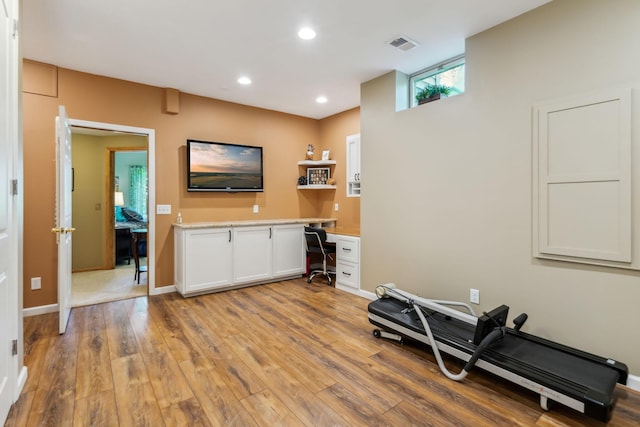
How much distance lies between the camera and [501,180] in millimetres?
2762

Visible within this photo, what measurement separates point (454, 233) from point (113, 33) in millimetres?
3664

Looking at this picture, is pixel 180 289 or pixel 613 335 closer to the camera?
pixel 613 335

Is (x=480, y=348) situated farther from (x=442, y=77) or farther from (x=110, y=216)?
(x=110, y=216)

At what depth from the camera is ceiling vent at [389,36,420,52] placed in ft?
9.86

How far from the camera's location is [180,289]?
416 centimetres

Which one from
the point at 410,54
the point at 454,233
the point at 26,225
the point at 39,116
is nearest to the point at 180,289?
the point at 26,225

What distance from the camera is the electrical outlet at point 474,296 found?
9.63 feet

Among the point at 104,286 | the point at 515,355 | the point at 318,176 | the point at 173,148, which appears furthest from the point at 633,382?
the point at 104,286

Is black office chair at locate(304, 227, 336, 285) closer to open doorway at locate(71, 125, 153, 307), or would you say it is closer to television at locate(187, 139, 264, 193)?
television at locate(187, 139, 264, 193)

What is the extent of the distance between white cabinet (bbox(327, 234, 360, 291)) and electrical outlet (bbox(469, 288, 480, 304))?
5.03 ft

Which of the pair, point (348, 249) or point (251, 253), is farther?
point (251, 253)

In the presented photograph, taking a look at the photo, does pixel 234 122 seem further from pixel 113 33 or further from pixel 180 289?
pixel 180 289

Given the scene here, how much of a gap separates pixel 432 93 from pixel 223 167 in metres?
3.01

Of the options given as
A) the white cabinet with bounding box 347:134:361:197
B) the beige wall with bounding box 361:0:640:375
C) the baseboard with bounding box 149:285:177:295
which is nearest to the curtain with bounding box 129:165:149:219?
the baseboard with bounding box 149:285:177:295
